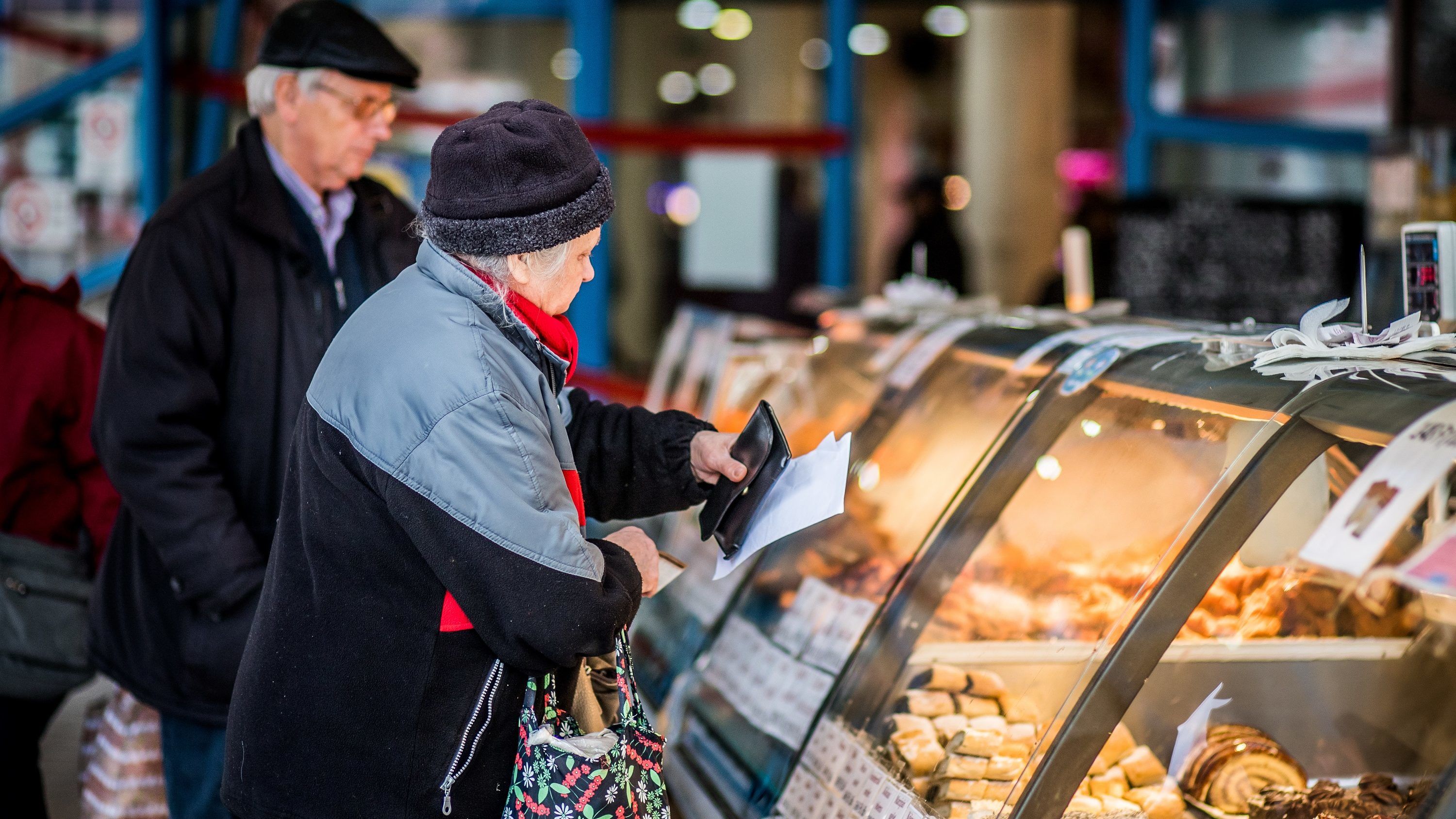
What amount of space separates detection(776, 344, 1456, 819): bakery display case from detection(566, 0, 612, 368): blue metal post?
3.84 meters

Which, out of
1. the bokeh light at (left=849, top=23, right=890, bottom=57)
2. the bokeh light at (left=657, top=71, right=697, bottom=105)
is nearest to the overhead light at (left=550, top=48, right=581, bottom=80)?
the bokeh light at (left=657, top=71, right=697, bottom=105)

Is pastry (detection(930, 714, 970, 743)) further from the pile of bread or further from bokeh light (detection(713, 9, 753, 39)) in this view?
bokeh light (detection(713, 9, 753, 39))

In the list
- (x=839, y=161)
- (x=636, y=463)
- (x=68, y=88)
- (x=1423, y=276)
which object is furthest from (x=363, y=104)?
(x=68, y=88)

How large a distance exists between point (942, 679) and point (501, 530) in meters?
1.10

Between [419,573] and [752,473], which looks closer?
[419,573]

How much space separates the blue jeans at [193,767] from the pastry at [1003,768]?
1.39m

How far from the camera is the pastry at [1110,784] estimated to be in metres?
2.06

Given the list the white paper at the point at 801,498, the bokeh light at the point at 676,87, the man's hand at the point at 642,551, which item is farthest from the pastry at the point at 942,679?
the bokeh light at the point at 676,87

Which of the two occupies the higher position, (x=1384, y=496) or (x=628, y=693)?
(x=1384, y=496)

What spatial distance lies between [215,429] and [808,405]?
5.76ft

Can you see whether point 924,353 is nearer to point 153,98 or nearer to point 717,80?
point 717,80

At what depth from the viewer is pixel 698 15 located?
20.3 feet

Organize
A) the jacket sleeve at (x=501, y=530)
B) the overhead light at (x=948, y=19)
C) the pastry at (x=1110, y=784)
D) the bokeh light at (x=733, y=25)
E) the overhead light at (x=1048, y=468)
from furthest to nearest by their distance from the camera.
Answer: the overhead light at (x=948, y=19) < the bokeh light at (x=733, y=25) < the overhead light at (x=1048, y=468) < the pastry at (x=1110, y=784) < the jacket sleeve at (x=501, y=530)

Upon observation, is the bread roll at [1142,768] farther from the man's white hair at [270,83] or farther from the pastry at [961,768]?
the man's white hair at [270,83]
